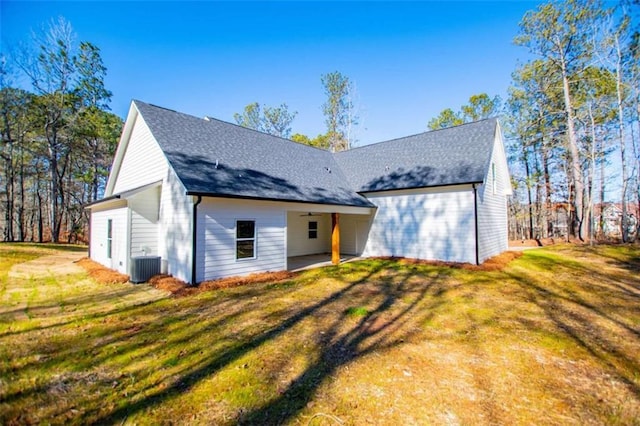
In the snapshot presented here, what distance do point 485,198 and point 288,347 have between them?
11847 millimetres

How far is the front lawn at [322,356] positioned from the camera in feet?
9.75

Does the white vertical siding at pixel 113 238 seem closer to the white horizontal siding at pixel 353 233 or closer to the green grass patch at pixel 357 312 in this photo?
the green grass patch at pixel 357 312

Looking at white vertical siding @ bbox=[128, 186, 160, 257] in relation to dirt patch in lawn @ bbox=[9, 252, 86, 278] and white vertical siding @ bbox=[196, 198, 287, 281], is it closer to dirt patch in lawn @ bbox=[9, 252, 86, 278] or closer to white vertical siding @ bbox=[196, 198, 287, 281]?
white vertical siding @ bbox=[196, 198, 287, 281]

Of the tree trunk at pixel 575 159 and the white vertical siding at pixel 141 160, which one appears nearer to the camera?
the white vertical siding at pixel 141 160

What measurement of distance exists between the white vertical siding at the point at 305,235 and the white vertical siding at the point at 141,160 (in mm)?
6797

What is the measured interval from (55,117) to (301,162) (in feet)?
67.0

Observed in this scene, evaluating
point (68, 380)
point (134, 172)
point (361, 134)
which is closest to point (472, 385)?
point (68, 380)

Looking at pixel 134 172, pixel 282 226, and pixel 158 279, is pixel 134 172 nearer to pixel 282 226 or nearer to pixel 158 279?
pixel 158 279

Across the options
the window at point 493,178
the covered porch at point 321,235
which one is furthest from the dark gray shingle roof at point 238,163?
the window at point 493,178

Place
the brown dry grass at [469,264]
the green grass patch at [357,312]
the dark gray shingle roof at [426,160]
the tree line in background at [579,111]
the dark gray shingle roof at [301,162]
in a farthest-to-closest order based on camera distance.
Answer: the tree line in background at [579,111]
the dark gray shingle roof at [426,160]
the brown dry grass at [469,264]
the dark gray shingle roof at [301,162]
the green grass patch at [357,312]

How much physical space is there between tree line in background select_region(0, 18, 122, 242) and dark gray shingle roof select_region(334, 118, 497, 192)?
21064mm

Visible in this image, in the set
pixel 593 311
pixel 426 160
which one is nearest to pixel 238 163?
pixel 426 160

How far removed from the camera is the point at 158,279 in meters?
8.73

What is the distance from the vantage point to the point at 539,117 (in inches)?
896
